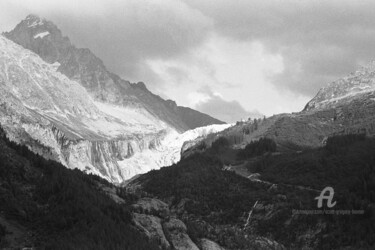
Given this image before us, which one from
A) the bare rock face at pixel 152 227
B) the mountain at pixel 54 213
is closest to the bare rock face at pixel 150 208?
the bare rock face at pixel 152 227

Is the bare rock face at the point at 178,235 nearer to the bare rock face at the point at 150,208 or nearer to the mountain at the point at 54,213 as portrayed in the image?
the bare rock face at the point at 150,208

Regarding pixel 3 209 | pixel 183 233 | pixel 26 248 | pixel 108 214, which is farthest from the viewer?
pixel 183 233

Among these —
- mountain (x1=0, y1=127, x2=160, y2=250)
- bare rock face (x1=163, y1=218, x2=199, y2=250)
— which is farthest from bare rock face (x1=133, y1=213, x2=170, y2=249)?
mountain (x1=0, y1=127, x2=160, y2=250)

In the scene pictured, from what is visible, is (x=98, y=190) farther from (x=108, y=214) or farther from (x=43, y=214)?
(x=43, y=214)

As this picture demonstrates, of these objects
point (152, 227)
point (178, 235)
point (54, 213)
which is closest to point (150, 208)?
point (152, 227)

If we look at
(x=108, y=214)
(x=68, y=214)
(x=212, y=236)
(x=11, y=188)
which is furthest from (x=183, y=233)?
(x=11, y=188)

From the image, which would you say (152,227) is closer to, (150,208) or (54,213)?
(150,208)
